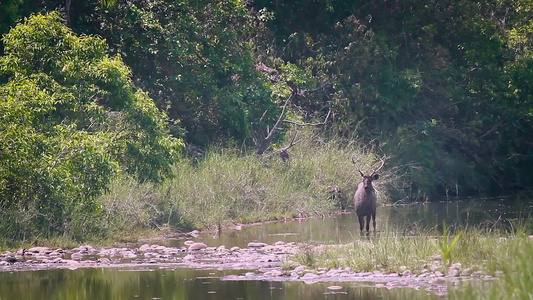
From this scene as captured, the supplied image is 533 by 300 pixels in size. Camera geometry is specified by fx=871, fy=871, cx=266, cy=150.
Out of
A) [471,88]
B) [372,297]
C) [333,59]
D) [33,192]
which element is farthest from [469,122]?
[372,297]

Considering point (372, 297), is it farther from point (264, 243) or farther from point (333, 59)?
point (333, 59)

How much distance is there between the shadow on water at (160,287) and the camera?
11914mm

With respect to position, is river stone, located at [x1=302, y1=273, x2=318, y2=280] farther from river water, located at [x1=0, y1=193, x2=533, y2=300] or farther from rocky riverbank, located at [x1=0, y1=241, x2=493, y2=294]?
river water, located at [x1=0, y1=193, x2=533, y2=300]

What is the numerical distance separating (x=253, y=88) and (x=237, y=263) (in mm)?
12724

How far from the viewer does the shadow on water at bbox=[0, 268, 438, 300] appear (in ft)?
39.1

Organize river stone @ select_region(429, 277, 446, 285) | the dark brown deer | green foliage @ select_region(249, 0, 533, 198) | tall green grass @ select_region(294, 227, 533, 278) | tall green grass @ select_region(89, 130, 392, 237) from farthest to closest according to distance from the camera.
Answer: green foliage @ select_region(249, 0, 533, 198), tall green grass @ select_region(89, 130, 392, 237), the dark brown deer, tall green grass @ select_region(294, 227, 533, 278), river stone @ select_region(429, 277, 446, 285)

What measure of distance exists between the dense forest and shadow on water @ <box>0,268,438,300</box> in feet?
12.2

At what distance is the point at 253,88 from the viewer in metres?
27.1

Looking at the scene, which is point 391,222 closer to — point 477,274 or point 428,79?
point 477,274

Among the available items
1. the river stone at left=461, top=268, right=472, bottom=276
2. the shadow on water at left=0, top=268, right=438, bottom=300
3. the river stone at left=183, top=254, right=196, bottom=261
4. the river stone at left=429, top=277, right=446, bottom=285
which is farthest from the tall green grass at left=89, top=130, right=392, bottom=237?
the river stone at left=461, top=268, right=472, bottom=276

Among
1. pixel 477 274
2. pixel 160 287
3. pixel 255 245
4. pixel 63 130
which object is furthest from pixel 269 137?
pixel 477 274

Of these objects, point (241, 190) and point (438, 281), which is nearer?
point (438, 281)

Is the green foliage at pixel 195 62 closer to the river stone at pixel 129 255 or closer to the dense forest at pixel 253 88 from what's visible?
the dense forest at pixel 253 88

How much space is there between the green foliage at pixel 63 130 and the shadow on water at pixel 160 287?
10.7 feet
